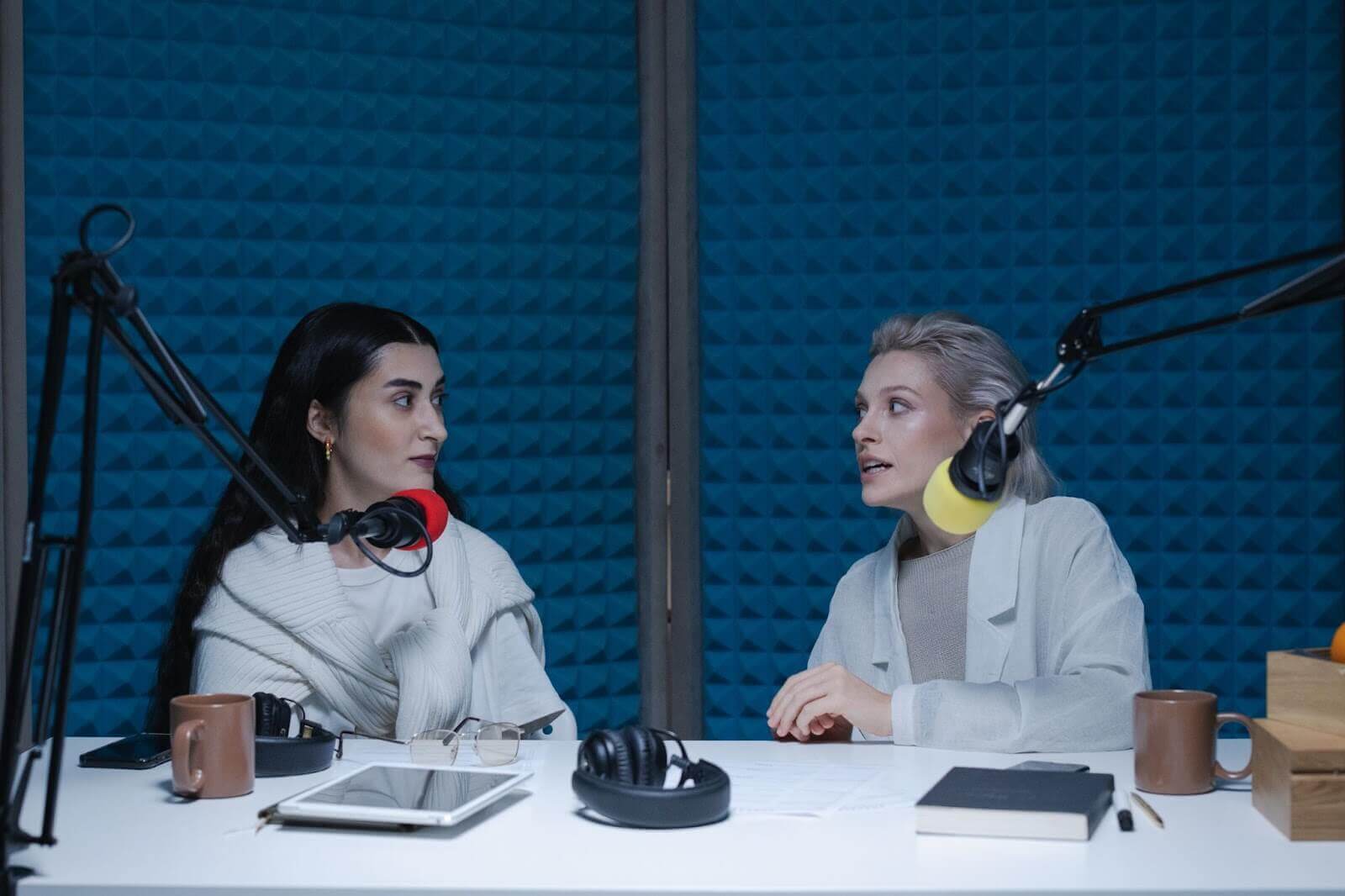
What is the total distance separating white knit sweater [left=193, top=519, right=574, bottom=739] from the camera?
246cm

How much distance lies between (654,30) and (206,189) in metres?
1.13

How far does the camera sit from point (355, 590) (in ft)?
8.71

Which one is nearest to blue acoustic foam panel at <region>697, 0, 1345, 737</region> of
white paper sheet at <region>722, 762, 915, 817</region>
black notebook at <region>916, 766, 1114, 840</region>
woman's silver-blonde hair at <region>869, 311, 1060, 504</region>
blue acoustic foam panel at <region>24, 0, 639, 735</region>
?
blue acoustic foam panel at <region>24, 0, 639, 735</region>

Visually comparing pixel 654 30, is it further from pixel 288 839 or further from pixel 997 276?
pixel 288 839

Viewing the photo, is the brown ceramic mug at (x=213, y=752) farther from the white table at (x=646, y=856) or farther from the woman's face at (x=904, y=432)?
the woman's face at (x=904, y=432)

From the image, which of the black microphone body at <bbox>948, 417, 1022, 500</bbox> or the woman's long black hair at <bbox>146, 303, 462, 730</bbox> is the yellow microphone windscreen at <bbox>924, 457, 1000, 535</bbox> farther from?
the woman's long black hair at <bbox>146, 303, 462, 730</bbox>

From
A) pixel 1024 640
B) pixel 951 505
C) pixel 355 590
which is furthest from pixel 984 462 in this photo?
pixel 355 590

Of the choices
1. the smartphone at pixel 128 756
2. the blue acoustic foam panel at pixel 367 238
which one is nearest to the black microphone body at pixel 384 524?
the smartphone at pixel 128 756

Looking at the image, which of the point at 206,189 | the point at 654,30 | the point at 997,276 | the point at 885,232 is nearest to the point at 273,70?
the point at 206,189

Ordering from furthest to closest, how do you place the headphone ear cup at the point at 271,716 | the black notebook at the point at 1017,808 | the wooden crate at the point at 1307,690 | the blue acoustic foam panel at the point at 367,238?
the blue acoustic foam panel at the point at 367,238 < the headphone ear cup at the point at 271,716 < the wooden crate at the point at 1307,690 < the black notebook at the point at 1017,808

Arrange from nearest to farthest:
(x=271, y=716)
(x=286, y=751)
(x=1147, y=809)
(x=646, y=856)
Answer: (x=646, y=856) < (x=1147, y=809) < (x=286, y=751) < (x=271, y=716)

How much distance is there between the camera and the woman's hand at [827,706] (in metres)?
1.99

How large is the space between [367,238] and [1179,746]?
222 cm

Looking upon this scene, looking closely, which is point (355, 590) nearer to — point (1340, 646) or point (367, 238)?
point (367, 238)
